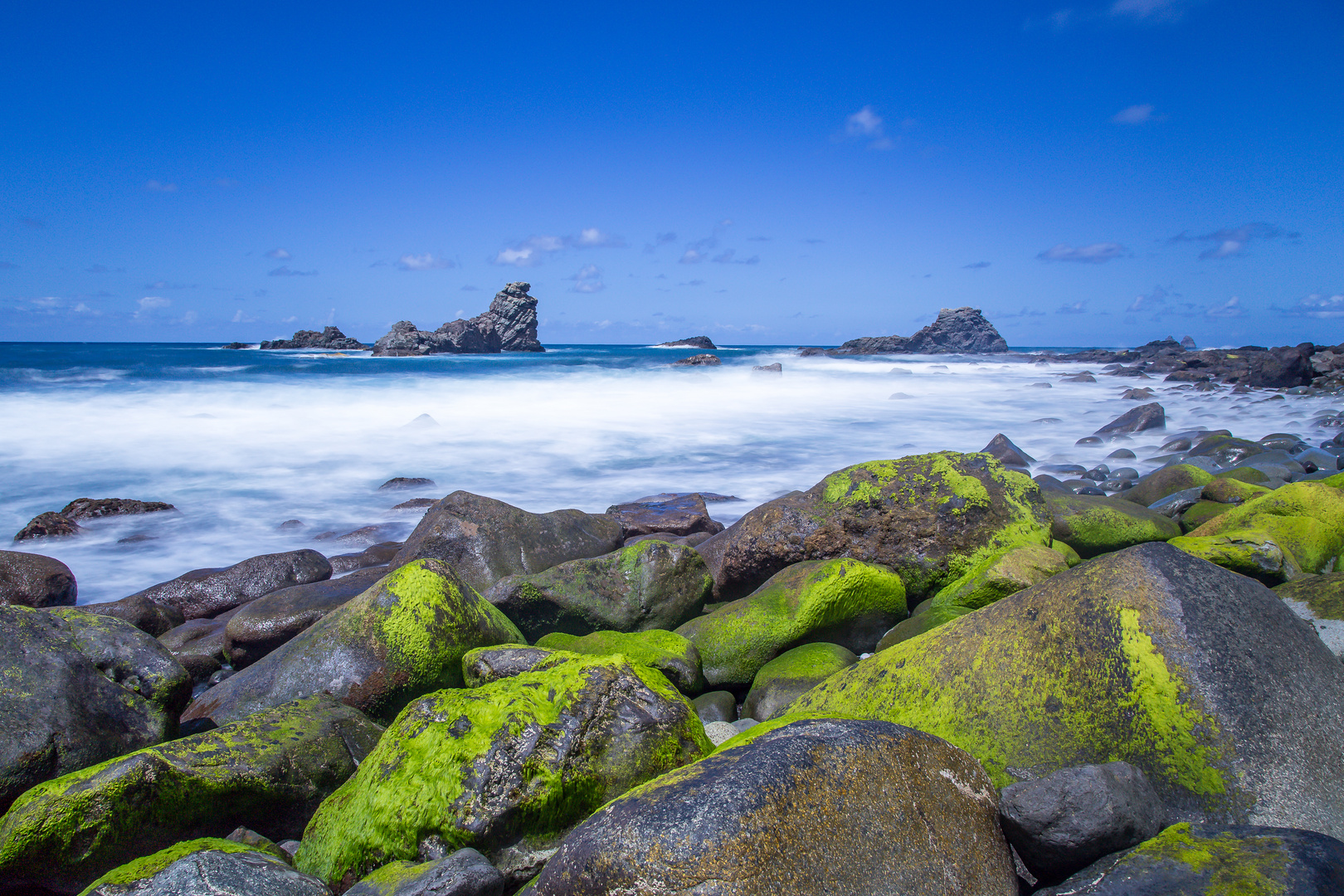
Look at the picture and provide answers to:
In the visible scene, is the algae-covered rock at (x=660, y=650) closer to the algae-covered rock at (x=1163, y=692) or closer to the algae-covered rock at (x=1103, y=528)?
the algae-covered rock at (x=1163, y=692)

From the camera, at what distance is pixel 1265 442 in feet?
38.3

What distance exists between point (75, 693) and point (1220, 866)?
4.05 meters

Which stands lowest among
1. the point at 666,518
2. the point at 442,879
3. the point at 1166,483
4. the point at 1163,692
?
the point at 666,518

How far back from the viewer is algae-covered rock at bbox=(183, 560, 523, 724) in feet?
11.9

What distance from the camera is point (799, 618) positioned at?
4.02 meters

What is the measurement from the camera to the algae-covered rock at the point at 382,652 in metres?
3.62

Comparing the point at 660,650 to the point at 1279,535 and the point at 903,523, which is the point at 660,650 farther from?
the point at 1279,535

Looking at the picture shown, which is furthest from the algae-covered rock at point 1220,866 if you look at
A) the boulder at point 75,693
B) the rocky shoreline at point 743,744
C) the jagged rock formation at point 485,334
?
the jagged rock formation at point 485,334

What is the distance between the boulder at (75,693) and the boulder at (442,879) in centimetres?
168

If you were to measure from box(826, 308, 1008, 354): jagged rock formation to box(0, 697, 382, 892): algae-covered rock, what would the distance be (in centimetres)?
6709

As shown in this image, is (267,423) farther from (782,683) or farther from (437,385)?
(782,683)

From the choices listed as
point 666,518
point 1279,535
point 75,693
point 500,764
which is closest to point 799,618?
point 500,764

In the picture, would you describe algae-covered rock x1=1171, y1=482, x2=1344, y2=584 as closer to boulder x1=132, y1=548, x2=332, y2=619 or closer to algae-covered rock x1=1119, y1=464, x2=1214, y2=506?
algae-covered rock x1=1119, y1=464, x2=1214, y2=506

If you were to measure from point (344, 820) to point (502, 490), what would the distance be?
8370 mm
